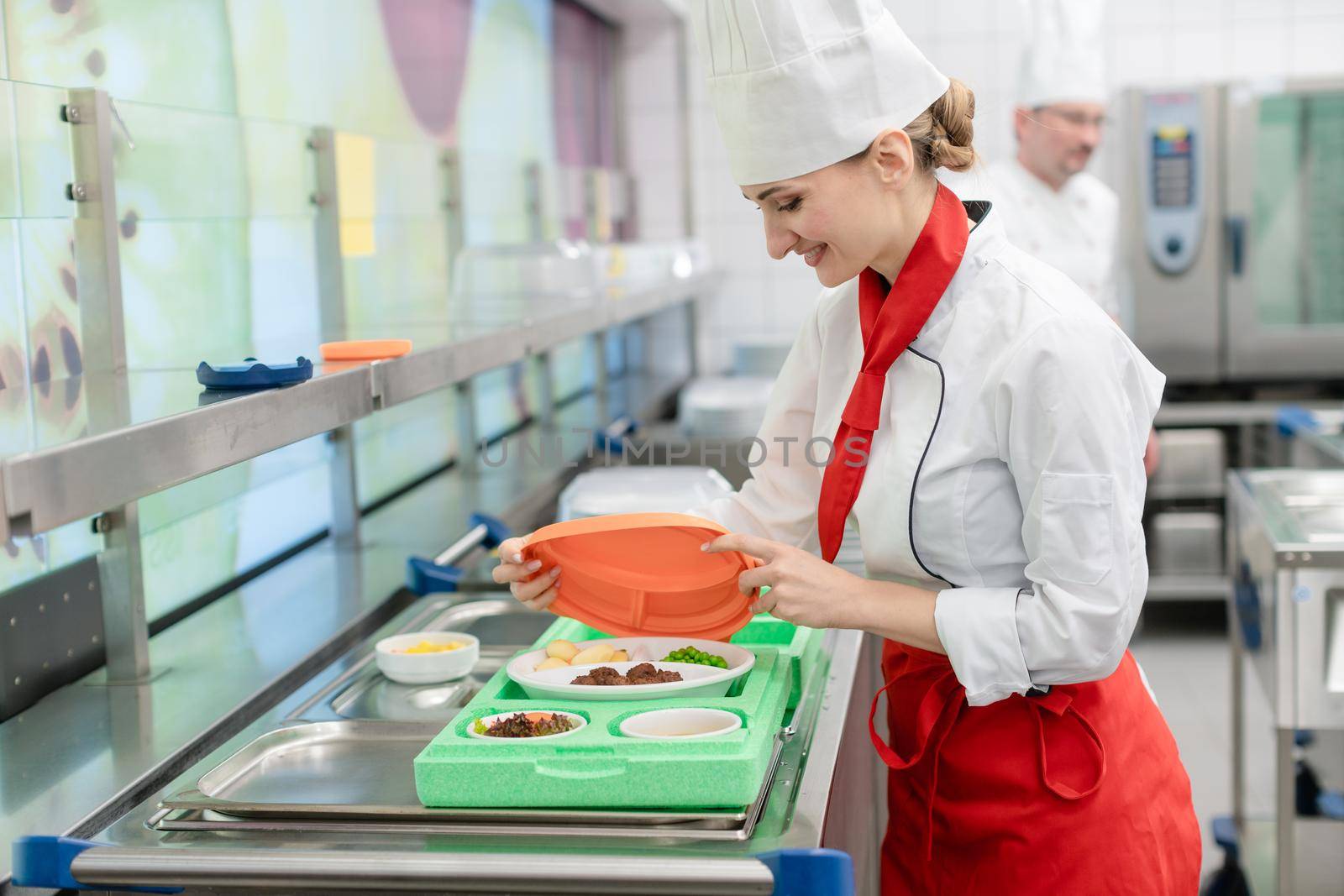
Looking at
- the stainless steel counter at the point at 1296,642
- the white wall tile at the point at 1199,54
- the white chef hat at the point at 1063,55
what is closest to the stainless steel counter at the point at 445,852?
the stainless steel counter at the point at 1296,642

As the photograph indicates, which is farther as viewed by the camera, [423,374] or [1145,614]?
[1145,614]

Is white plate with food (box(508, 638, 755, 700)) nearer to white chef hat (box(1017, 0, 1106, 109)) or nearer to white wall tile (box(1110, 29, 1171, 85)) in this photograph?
white chef hat (box(1017, 0, 1106, 109))

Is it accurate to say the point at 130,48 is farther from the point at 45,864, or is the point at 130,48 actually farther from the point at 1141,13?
the point at 1141,13

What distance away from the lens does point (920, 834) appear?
158 cm

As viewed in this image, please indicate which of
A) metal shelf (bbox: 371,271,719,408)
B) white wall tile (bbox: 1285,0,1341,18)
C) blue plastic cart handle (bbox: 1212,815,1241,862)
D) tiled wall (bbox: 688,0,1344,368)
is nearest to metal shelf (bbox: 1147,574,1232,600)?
tiled wall (bbox: 688,0,1344,368)

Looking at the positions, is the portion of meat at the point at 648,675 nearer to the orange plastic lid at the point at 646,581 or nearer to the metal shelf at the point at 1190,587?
the orange plastic lid at the point at 646,581

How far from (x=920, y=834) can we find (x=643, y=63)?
409cm

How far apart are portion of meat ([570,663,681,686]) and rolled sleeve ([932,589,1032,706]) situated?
0.32m

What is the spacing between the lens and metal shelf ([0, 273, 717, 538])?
95 cm

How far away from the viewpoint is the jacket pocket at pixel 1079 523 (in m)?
1.28

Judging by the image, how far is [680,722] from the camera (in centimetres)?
139

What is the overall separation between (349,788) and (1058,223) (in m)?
2.80

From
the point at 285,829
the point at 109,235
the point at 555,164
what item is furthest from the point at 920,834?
the point at 555,164

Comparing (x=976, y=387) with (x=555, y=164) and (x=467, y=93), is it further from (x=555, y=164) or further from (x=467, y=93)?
(x=555, y=164)
